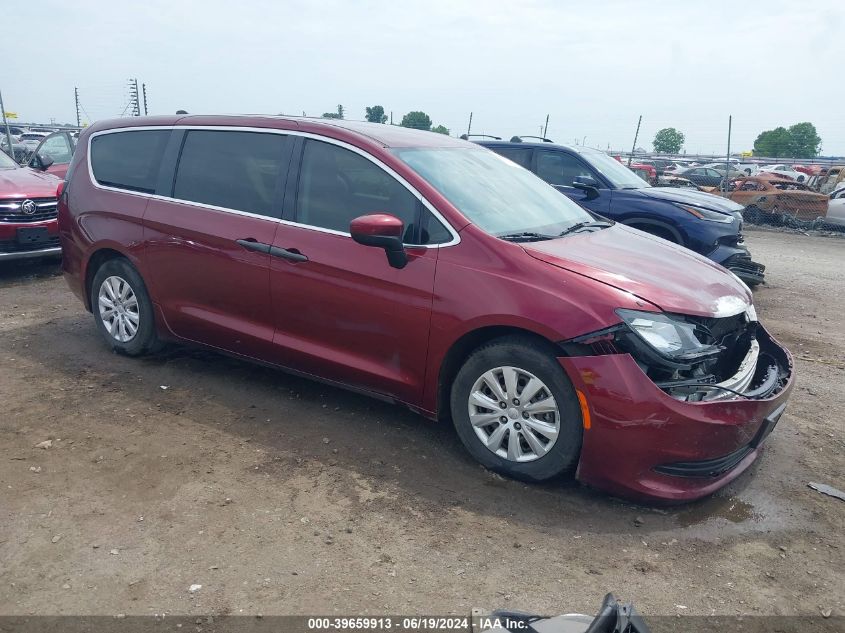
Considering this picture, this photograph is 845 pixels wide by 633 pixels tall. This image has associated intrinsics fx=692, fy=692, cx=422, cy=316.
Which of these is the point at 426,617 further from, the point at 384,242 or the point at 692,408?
the point at 384,242

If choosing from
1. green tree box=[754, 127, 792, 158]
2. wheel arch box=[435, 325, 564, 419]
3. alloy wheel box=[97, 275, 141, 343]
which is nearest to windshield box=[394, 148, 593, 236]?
wheel arch box=[435, 325, 564, 419]

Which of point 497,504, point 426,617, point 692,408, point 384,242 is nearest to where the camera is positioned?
point 426,617

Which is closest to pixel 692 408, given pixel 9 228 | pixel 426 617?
pixel 426 617

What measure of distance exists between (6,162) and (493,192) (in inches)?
296

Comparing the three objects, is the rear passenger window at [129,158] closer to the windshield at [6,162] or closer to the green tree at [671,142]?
the windshield at [6,162]

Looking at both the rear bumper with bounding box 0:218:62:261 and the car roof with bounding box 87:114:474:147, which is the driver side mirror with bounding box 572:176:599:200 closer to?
the car roof with bounding box 87:114:474:147

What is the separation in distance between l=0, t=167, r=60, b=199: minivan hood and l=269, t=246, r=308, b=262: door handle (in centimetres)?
499

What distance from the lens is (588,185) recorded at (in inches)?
302

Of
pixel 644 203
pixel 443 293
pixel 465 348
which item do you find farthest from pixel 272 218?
pixel 644 203

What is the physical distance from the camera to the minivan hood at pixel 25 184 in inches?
303

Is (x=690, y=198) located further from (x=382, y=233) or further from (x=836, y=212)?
(x=836, y=212)

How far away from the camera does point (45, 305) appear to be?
6945 millimetres

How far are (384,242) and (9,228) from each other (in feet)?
18.9

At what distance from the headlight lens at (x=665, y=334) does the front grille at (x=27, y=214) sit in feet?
22.9
